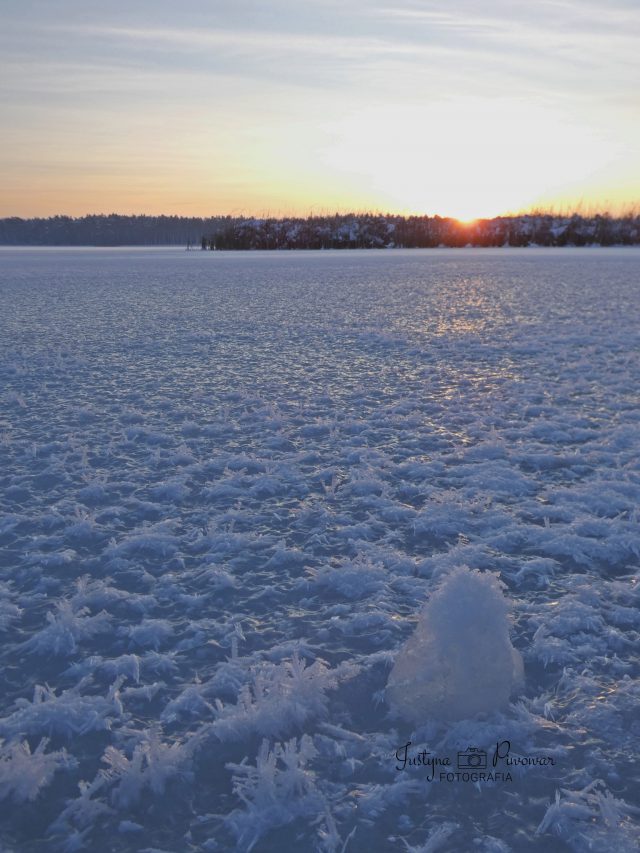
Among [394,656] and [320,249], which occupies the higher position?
[320,249]

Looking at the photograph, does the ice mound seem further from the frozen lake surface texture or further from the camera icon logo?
the camera icon logo

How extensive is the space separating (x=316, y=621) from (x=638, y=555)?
83.9 inches

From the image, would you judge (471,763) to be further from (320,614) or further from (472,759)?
(320,614)

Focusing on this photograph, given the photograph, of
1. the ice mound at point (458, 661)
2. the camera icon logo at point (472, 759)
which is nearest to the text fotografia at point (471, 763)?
the camera icon logo at point (472, 759)

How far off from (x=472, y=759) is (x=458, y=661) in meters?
0.37

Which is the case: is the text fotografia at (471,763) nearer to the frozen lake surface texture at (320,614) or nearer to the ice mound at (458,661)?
the frozen lake surface texture at (320,614)

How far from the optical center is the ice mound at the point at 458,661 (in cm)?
294

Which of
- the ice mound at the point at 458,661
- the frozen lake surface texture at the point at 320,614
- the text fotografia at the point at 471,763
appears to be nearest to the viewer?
the frozen lake surface texture at the point at 320,614

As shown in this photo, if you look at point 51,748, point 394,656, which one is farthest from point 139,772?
point 394,656

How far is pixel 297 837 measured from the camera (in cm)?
237

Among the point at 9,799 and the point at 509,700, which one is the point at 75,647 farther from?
the point at 509,700

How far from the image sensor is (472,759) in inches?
106

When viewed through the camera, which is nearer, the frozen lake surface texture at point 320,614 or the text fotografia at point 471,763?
the frozen lake surface texture at point 320,614

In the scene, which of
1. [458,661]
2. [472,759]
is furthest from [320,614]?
[472,759]
